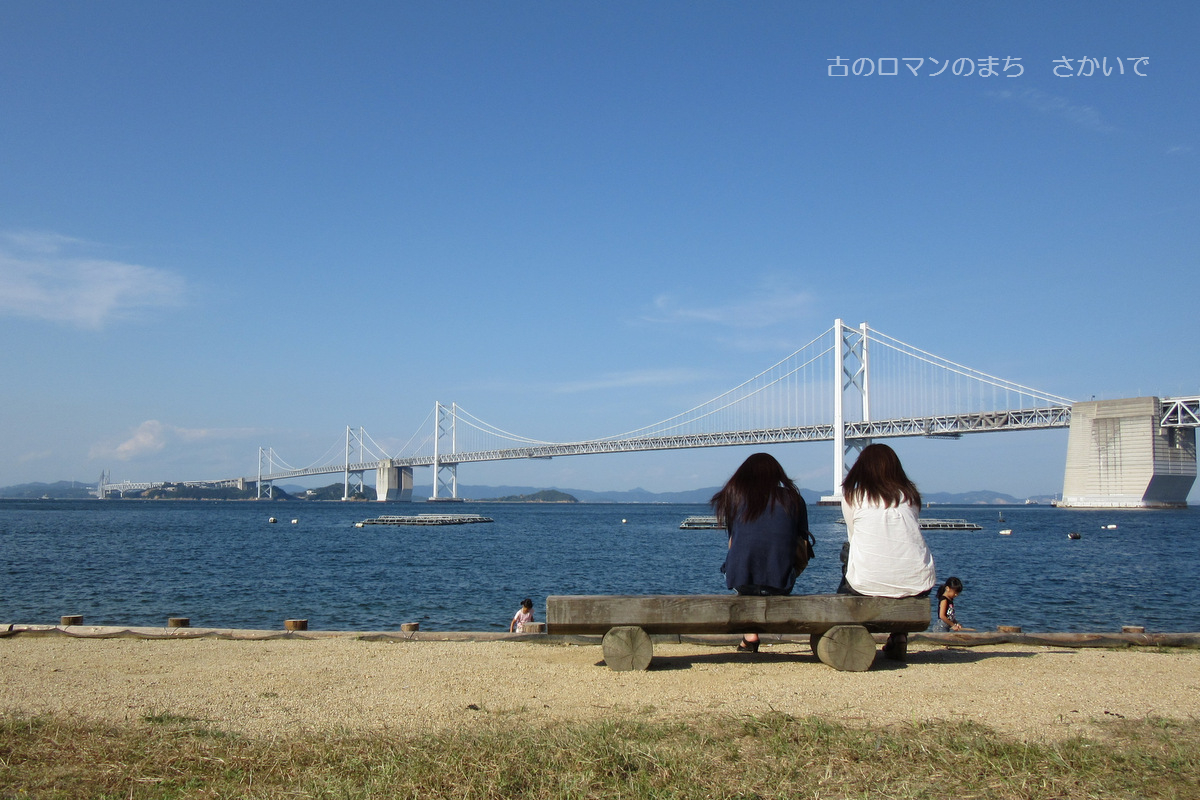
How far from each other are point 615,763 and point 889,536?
241cm

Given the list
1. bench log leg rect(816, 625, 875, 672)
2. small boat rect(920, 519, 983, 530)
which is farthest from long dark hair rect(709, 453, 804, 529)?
small boat rect(920, 519, 983, 530)

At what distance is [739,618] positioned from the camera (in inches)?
182

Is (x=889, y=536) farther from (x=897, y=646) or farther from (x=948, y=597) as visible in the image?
(x=948, y=597)

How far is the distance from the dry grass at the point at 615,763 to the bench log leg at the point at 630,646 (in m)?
1.14

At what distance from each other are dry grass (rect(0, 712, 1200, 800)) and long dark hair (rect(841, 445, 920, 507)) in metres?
1.44

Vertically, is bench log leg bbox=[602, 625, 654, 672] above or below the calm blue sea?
above

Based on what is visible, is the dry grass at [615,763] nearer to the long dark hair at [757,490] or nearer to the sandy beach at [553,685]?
the sandy beach at [553,685]

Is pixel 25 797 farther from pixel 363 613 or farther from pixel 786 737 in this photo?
pixel 363 613

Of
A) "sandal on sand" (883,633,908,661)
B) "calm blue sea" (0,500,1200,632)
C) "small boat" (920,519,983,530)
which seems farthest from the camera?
"small boat" (920,519,983,530)

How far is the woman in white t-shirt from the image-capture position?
186 inches

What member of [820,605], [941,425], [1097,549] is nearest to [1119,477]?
[941,425]

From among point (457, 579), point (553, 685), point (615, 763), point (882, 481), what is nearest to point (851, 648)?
point (882, 481)

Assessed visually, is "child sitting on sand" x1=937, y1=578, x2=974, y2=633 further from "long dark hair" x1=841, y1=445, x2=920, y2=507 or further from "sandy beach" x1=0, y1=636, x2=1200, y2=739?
"long dark hair" x1=841, y1=445, x2=920, y2=507

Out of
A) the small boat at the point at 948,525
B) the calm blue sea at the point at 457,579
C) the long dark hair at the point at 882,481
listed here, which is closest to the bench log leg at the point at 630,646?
the long dark hair at the point at 882,481
